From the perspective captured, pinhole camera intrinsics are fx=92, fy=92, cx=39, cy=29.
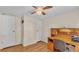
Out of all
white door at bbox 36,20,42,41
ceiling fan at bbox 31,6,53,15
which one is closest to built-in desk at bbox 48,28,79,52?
white door at bbox 36,20,42,41

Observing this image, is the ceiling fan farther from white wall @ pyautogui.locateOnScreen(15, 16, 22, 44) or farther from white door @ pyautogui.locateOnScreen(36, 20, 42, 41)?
white wall @ pyautogui.locateOnScreen(15, 16, 22, 44)

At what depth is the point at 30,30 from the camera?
4.19 feet

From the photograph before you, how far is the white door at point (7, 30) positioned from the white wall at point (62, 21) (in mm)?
435

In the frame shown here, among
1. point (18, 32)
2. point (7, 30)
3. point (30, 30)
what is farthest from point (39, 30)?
point (7, 30)

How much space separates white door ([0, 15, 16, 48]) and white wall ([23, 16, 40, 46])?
16 cm

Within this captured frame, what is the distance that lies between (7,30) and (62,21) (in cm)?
74

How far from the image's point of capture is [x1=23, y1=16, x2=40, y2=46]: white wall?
1.26 metres

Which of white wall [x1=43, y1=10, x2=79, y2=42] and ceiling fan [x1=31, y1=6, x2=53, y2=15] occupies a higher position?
ceiling fan [x1=31, y1=6, x2=53, y2=15]

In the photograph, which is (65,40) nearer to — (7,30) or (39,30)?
(39,30)

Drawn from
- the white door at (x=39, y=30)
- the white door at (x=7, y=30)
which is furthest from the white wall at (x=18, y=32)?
the white door at (x=39, y=30)
